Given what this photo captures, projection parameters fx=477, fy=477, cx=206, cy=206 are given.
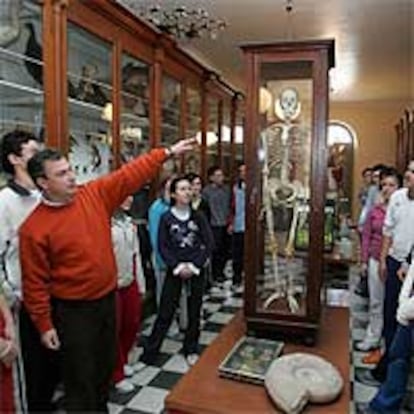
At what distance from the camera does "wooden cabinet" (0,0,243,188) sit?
94.7 inches

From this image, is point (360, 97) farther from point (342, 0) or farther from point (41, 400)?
point (41, 400)

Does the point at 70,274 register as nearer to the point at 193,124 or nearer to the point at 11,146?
the point at 11,146

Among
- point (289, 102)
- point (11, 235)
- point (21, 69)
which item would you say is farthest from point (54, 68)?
point (289, 102)

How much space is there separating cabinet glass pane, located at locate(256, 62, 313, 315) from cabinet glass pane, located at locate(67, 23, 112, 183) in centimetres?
105

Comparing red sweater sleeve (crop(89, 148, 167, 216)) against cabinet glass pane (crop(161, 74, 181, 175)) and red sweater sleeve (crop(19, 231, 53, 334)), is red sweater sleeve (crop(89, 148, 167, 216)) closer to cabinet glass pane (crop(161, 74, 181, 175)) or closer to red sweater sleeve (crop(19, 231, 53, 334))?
red sweater sleeve (crop(19, 231, 53, 334))

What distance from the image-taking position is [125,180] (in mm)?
2035

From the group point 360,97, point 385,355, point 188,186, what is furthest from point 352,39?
point 360,97

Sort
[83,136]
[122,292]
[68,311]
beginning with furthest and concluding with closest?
[83,136] → [122,292] → [68,311]

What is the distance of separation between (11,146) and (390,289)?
7.12 feet

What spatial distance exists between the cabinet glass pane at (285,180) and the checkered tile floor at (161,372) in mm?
682

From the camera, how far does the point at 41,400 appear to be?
81.9 inches

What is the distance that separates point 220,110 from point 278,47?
3.33 m

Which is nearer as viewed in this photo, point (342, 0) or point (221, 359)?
point (221, 359)

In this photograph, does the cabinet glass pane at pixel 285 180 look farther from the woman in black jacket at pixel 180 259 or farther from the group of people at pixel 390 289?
the group of people at pixel 390 289
